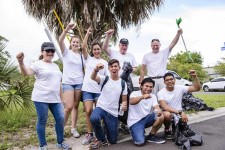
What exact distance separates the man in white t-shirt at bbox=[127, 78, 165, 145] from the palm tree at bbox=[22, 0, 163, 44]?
3658 millimetres

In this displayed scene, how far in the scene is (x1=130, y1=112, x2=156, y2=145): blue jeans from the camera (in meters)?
4.70

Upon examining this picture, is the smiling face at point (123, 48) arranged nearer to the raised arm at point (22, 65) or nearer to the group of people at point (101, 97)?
the group of people at point (101, 97)

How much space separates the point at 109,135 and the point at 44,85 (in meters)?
1.45

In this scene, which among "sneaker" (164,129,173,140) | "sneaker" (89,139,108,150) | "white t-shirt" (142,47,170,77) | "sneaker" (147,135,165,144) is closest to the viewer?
"sneaker" (89,139,108,150)

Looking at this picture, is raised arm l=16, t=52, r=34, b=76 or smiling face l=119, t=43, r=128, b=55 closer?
raised arm l=16, t=52, r=34, b=76

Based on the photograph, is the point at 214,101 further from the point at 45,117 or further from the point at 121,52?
the point at 45,117

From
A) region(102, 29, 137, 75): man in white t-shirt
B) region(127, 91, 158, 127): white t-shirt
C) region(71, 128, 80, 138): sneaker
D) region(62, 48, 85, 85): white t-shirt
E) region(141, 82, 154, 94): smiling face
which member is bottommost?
region(71, 128, 80, 138): sneaker

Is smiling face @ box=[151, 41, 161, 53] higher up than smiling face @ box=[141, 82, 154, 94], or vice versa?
smiling face @ box=[151, 41, 161, 53]

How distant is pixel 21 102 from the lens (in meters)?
5.63

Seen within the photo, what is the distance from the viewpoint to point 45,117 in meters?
4.18

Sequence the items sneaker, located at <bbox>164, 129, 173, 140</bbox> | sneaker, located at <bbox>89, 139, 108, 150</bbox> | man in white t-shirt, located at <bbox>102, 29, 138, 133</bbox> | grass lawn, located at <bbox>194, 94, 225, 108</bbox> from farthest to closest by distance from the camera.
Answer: grass lawn, located at <bbox>194, 94, 225, 108</bbox> → man in white t-shirt, located at <bbox>102, 29, 138, 133</bbox> → sneaker, located at <bbox>164, 129, 173, 140</bbox> → sneaker, located at <bbox>89, 139, 108, 150</bbox>

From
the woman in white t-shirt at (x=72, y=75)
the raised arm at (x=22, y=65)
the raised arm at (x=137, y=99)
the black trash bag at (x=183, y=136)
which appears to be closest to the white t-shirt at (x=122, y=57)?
the woman in white t-shirt at (x=72, y=75)

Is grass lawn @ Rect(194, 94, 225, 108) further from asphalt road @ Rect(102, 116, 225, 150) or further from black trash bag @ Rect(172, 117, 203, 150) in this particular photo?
black trash bag @ Rect(172, 117, 203, 150)

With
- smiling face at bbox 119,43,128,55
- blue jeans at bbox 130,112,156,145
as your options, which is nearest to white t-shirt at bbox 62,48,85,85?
smiling face at bbox 119,43,128,55
